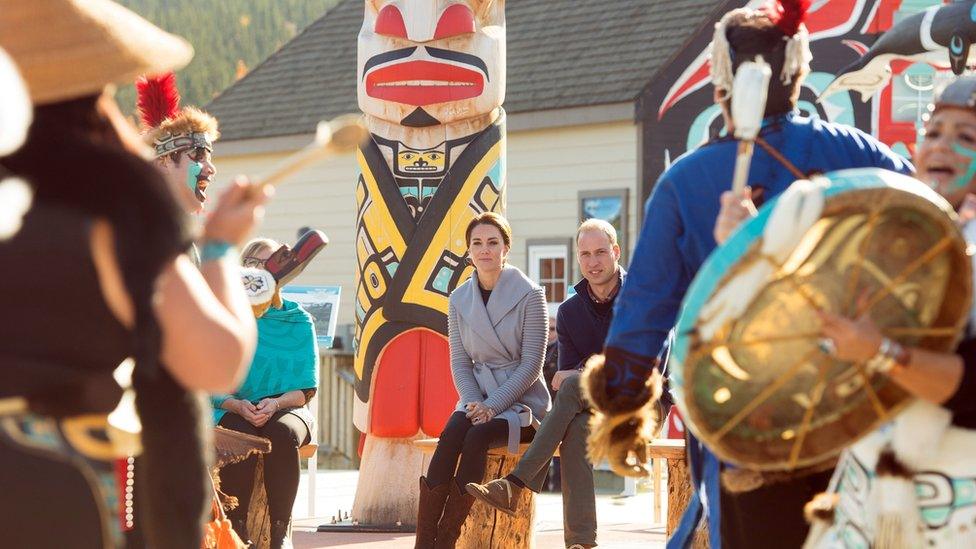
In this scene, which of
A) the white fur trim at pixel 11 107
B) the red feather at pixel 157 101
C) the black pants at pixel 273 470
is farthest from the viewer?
the black pants at pixel 273 470

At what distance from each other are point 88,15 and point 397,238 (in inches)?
276

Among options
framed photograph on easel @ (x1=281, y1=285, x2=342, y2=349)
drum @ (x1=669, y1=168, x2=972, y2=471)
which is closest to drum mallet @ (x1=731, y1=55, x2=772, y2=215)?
drum @ (x1=669, y1=168, x2=972, y2=471)

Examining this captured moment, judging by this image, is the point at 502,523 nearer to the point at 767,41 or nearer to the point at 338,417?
the point at 767,41

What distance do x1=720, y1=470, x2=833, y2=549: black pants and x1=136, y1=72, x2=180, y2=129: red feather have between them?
3.02 metres

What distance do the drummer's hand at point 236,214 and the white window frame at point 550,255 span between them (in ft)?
44.7

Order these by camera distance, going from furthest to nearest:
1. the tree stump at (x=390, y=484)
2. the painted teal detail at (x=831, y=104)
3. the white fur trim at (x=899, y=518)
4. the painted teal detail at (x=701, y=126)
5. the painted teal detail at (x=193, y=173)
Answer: the painted teal detail at (x=701, y=126) → the painted teal detail at (x=831, y=104) → the tree stump at (x=390, y=484) → the painted teal detail at (x=193, y=173) → the white fur trim at (x=899, y=518)

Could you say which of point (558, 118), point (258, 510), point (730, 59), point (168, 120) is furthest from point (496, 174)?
point (558, 118)

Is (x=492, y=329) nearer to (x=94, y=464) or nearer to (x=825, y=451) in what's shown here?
(x=825, y=451)

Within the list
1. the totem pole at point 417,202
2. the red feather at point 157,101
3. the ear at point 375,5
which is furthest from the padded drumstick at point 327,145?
the ear at point 375,5

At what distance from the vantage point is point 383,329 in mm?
9688

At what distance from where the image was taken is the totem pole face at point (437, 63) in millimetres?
9578

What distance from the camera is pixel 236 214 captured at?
258cm

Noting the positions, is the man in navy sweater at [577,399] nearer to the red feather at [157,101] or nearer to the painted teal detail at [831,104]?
the red feather at [157,101]

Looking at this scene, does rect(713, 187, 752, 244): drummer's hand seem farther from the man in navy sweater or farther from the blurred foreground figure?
the man in navy sweater
